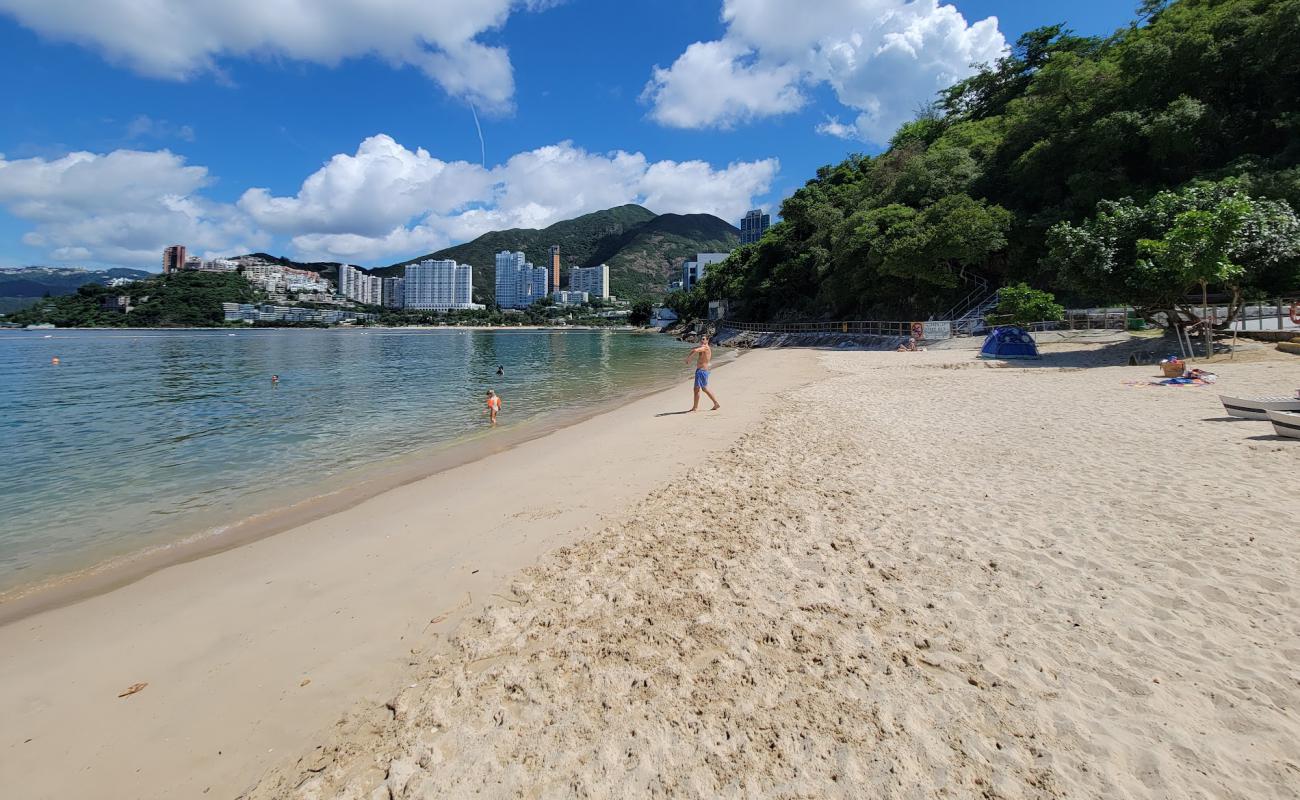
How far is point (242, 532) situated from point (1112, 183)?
4594 cm

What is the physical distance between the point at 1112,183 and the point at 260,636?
45995mm

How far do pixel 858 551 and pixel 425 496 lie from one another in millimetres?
6103

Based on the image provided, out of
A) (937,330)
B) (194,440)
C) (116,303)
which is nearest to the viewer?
(194,440)

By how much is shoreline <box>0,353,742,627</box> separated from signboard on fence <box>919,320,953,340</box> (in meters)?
30.5

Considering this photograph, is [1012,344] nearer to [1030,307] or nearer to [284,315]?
[1030,307]

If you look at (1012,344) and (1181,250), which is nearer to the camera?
(1181,250)

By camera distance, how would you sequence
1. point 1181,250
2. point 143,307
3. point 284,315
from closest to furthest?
1. point 1181,250
2. point 143,307
3. point 284,315

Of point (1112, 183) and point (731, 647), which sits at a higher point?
point (1112, 183)

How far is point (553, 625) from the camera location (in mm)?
3998

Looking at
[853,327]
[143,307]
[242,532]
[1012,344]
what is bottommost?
[242,532]

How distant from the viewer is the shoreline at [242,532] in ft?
18.1

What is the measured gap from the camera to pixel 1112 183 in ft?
109

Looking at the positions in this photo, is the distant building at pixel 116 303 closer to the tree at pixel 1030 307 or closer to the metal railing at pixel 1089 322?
the tree at pixel 1030 307

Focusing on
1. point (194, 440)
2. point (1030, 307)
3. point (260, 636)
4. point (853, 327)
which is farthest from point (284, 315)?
point (260, 636)
